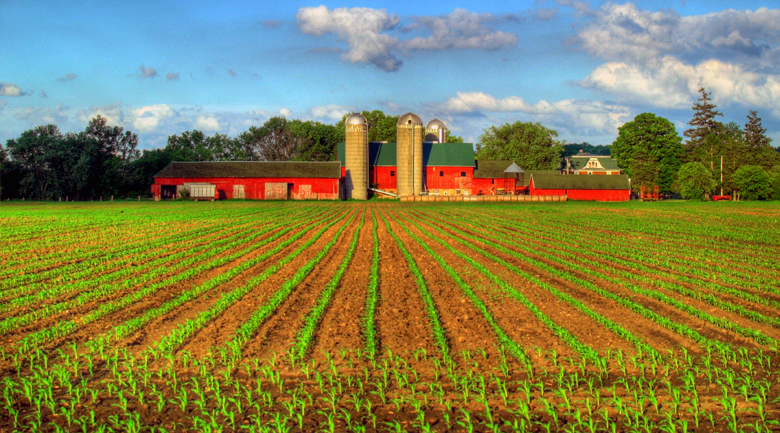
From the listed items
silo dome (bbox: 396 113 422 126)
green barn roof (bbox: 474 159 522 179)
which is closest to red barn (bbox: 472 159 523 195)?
green barn roof (bbox: 474 159 522 179)

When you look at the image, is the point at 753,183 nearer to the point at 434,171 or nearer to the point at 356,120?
the point at 434,171

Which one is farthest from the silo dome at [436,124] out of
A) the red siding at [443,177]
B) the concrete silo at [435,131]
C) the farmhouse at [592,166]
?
the farmhouse at [592,166]

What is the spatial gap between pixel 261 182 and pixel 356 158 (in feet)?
38.2

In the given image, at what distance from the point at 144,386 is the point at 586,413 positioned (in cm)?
524

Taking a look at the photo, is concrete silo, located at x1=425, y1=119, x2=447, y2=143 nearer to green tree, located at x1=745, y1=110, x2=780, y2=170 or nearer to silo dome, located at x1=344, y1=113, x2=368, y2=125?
silo dome, located at x1=344, y1=113, x2=368, y2=125

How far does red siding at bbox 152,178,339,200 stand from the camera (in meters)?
63.4

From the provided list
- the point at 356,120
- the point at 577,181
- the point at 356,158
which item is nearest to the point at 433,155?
the point at 356,158

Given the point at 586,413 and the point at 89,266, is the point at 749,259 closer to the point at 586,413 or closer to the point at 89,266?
the point at 586,413

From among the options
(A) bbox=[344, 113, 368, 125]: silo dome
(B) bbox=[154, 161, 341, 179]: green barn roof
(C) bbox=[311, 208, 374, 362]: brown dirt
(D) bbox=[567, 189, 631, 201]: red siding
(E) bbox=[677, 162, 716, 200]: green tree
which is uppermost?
(A) bbox=[344, 113, 368, 125]: silo dome

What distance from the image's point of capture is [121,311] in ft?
32.9

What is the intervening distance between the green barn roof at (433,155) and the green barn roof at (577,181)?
9.45 meters

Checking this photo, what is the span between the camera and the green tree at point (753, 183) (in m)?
67.1

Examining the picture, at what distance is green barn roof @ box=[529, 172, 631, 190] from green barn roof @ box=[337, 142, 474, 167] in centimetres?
945

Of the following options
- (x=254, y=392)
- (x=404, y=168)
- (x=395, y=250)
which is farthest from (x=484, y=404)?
(x=404, y=168)
